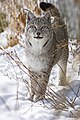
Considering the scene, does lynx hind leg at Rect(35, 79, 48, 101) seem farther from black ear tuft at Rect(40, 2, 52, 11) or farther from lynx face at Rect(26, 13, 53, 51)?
black ear tuft at Rect(40, 2, 52, 11)

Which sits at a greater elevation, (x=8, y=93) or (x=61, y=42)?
(x=61, y=42)

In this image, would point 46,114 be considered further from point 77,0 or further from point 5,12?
point 5,12

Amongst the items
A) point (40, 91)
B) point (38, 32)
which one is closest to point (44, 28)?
point (38, 32)

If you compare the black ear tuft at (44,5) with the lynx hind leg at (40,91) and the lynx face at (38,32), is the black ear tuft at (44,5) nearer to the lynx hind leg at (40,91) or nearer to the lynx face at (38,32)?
the lynx face at (38,32)

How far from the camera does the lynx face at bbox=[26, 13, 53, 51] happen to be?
3.16m

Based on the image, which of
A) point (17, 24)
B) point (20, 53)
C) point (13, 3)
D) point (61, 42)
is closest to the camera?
point (61, 42)

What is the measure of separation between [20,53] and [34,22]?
1.58 metres

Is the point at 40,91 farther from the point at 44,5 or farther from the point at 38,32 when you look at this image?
the point at 44,5

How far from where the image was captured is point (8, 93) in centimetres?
315

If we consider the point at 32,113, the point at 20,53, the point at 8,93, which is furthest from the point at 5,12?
the point at 32,113

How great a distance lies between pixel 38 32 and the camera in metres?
3.14

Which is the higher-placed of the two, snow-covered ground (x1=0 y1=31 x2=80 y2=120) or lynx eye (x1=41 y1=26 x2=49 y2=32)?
lynx eye (x1=41 y1=26 x2=49 y2=32)

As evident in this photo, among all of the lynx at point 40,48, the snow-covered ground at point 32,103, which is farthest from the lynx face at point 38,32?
the snow-covered ground at point 32,103

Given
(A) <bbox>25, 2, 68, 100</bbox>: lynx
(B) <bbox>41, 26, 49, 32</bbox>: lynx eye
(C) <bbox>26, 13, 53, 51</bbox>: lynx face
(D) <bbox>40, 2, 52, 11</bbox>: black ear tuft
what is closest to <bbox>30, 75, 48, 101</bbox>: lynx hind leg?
(A) <bbox>25, 2, 68, 100</bbox>: lynx
